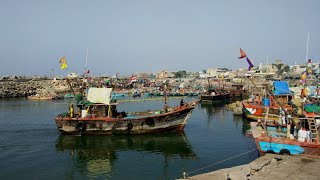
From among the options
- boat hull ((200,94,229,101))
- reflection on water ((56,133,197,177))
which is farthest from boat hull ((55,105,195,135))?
boat hull ((200,94,229,101))

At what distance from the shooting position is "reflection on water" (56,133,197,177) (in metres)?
20.8

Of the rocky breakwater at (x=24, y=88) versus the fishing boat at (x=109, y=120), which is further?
the rocky breakwater at (x=24, y=88)

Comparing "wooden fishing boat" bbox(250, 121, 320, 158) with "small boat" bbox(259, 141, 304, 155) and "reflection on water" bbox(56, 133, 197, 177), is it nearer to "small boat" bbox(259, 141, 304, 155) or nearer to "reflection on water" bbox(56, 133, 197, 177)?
"small boat" bbox(259, 141, 304, 155)

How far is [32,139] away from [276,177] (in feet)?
75.0

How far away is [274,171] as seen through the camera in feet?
41.6

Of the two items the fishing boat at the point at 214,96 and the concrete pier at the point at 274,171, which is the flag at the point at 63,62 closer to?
the concrete pier at the point at 274,171

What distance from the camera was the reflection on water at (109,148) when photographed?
20.8 m

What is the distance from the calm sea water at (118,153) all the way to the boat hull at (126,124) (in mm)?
610

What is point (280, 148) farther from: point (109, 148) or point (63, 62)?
point (63, 62)

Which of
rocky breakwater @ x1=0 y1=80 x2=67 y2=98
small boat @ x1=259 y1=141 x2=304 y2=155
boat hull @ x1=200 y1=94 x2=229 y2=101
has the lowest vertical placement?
small boat @ x1=259 y1=141 x2=304 y2=155

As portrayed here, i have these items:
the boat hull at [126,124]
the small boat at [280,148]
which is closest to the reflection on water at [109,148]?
the boat hull at [126,124]

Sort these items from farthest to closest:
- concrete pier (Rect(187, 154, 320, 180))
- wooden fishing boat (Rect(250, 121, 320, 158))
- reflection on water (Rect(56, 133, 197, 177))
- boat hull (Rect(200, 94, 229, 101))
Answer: boat hull (Rect(200, 94, 229, 101))
reflection on water (Rect(56, 133, 197, 177))
wooden fishing boat (Rect(250, 121, 320, 158))
concrete pier (Rect(187, 154, 320, 180))

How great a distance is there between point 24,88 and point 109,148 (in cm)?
6908

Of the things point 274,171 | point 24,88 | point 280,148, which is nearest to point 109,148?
point 280,148
